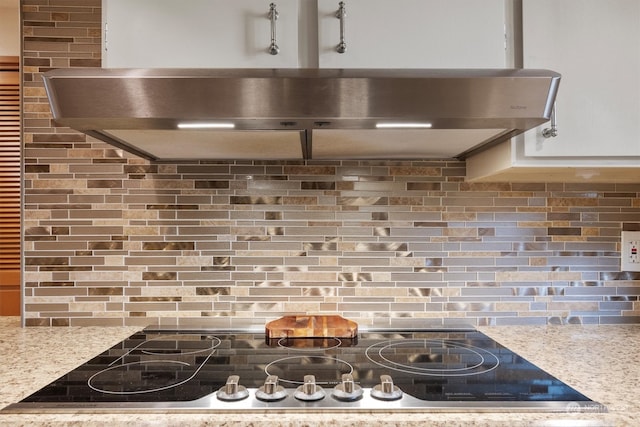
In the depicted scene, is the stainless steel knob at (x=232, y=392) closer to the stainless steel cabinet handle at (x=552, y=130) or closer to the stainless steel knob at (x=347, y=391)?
the stainless steel knob at (x=347, y=391)

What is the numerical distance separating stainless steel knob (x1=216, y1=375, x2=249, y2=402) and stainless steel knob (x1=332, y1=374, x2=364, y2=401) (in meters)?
0.18

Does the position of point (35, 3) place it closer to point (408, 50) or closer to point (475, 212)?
point (408, 50)

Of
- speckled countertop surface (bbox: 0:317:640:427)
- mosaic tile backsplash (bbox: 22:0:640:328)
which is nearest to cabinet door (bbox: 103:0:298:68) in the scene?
mosaic tile backsplash (bbox: 22:0:640:328)

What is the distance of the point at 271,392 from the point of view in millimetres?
869

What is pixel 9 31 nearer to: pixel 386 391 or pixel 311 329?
pixel 311 329

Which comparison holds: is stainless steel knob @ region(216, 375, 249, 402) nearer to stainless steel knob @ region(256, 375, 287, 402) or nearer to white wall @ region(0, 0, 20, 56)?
stainless steel knob @ region(256, 375, 287, 402)

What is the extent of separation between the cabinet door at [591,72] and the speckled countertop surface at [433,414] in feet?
1.72

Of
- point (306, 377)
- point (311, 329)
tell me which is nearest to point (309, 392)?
point (306, 377)

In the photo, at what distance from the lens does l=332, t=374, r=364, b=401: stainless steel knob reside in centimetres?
86

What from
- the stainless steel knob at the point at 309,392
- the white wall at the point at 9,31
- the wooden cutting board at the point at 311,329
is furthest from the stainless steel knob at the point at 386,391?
the white wall at the point at 9,31

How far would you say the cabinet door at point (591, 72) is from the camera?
1.12 metres

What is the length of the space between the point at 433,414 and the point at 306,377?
0.26 m

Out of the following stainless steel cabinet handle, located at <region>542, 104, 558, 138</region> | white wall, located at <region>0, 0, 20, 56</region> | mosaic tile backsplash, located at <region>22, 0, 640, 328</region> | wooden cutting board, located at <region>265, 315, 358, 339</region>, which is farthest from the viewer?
white wall, located at <region>0, 0, 20, 56</region>

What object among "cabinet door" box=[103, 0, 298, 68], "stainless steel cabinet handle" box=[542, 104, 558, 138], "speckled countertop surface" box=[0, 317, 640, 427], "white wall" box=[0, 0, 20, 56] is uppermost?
"white wall" box=[0, 0, 20, 56]
